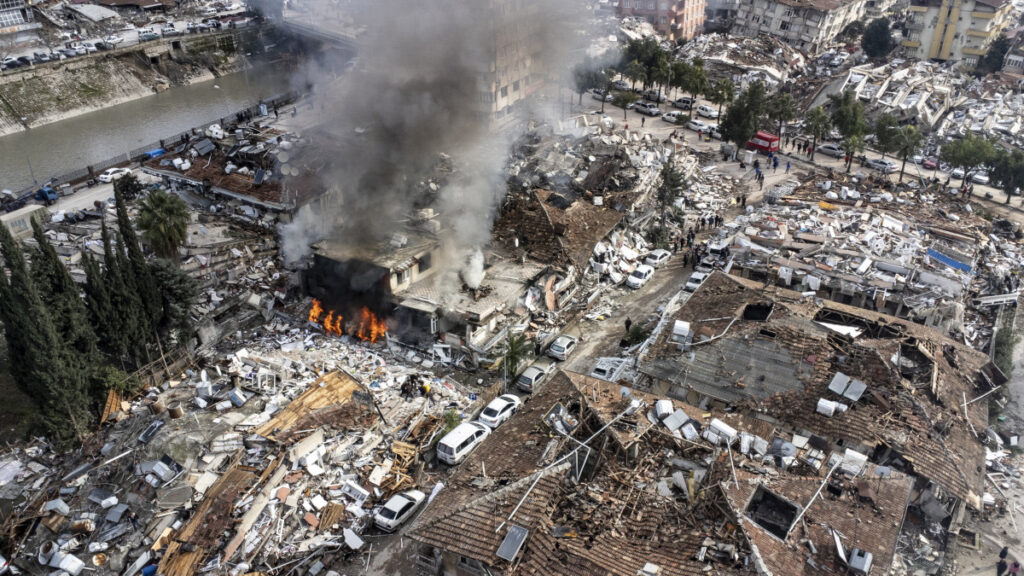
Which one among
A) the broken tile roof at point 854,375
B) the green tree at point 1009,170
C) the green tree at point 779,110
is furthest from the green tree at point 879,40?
the broken tile roof at point 854,375

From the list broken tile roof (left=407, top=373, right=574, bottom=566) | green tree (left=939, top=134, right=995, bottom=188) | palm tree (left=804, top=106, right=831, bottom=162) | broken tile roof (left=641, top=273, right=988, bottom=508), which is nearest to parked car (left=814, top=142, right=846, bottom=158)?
palm tree (left=804, top=106, right=831, bottom=162)

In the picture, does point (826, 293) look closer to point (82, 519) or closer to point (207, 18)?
point (82, 519)

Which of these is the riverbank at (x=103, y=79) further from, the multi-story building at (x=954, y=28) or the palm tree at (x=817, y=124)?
the multi-story building at (x=954, y=28)

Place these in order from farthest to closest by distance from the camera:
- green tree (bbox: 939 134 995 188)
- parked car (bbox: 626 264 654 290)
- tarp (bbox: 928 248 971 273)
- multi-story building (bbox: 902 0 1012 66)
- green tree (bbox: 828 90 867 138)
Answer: multi-story building (bbox: 902 0 1012 66), green tree (bbox: 828 90 867 138), green tree (bbox: 939 134 995 188), parked car (bbox: 626 264 654 290), tarp (bbox: 928 248 971 273)

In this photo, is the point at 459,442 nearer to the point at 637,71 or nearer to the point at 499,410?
the point at 499,410

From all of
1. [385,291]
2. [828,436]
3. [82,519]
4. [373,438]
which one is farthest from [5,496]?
[828,436]

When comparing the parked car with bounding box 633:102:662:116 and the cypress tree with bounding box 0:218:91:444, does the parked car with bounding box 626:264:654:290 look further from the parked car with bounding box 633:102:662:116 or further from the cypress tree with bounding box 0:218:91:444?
the parked car with bounding box 633:102:662:116

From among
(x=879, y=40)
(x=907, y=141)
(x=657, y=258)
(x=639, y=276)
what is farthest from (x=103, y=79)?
(x=879, y=40)
